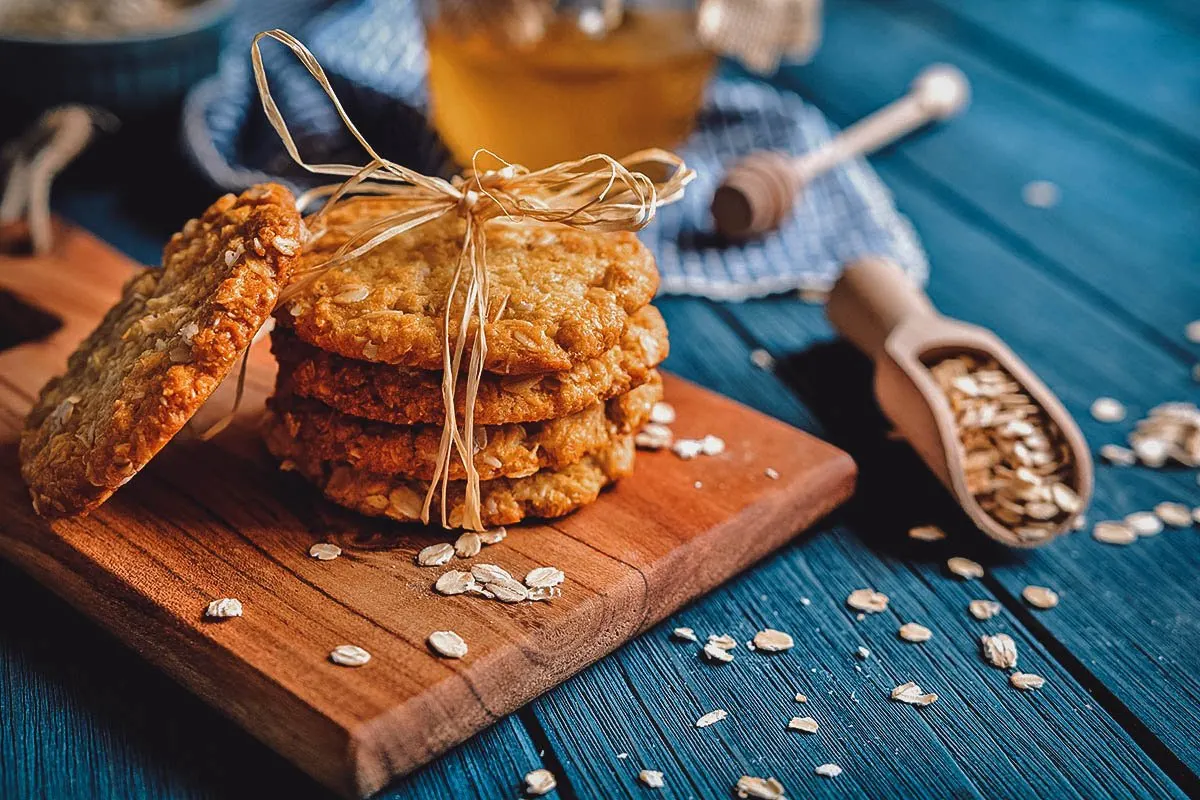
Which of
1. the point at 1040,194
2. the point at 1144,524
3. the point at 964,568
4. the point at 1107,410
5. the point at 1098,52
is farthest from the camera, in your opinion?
the point at 1098,52

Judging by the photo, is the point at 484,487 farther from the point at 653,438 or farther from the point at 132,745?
the point at 132,745

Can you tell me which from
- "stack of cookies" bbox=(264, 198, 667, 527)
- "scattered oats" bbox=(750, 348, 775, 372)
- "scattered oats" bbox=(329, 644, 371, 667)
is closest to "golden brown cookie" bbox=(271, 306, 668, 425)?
"stack of cookies" bbox=(264, 198, 667, 527)

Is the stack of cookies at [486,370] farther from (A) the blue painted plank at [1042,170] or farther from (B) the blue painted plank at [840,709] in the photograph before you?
(A) the blue painted plank at [1042,170]

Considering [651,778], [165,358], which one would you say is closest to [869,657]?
[651,778]

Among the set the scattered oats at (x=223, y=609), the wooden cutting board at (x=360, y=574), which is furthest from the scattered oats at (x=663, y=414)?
the scattered oats at (x=223, y=609)

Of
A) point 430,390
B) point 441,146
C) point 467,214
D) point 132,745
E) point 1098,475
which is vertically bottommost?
point 1098,475

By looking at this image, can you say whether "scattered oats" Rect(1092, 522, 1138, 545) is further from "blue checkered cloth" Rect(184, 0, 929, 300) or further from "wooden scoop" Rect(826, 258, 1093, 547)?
"blue checkered cloth" Rect(184, 0, 929, 300)

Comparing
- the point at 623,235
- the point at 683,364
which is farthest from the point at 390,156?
the point at 623,235

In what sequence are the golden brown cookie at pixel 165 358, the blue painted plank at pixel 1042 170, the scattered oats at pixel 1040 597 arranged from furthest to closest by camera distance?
the blue painted plank at pixel 1042 170 → the scattered oats at pixel 1040 597 → the golden brown cookie at pixel 165 358
